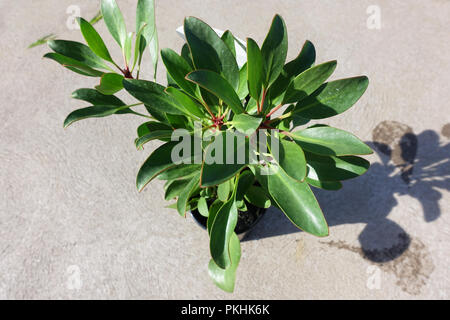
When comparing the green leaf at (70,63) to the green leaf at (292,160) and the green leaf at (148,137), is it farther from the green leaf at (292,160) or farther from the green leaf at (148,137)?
the green leaf at (292,160)

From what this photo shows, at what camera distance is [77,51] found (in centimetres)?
74

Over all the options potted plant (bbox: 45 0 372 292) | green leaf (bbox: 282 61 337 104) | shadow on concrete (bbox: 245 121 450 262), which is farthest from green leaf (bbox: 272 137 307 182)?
shadow on concrete (bbox: 245 121 450 262)

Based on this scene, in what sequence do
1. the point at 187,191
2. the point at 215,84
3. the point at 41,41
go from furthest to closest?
the point at 41,41, the point at 187,191, the point at 215,84

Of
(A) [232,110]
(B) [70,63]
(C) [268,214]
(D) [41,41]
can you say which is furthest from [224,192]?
(D) [41,41]

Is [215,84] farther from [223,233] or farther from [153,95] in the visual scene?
[223,233]

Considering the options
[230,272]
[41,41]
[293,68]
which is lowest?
[230,272]

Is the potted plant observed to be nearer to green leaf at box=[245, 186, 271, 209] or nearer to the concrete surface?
green leaf at box=[245, 186, 271, 209]

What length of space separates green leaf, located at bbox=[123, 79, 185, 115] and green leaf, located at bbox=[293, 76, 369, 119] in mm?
252

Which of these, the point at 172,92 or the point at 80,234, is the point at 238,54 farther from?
the point at 80,234

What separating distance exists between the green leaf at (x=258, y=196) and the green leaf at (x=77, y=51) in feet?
1.54

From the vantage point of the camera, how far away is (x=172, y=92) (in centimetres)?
66

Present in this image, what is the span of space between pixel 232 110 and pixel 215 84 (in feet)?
0.36
